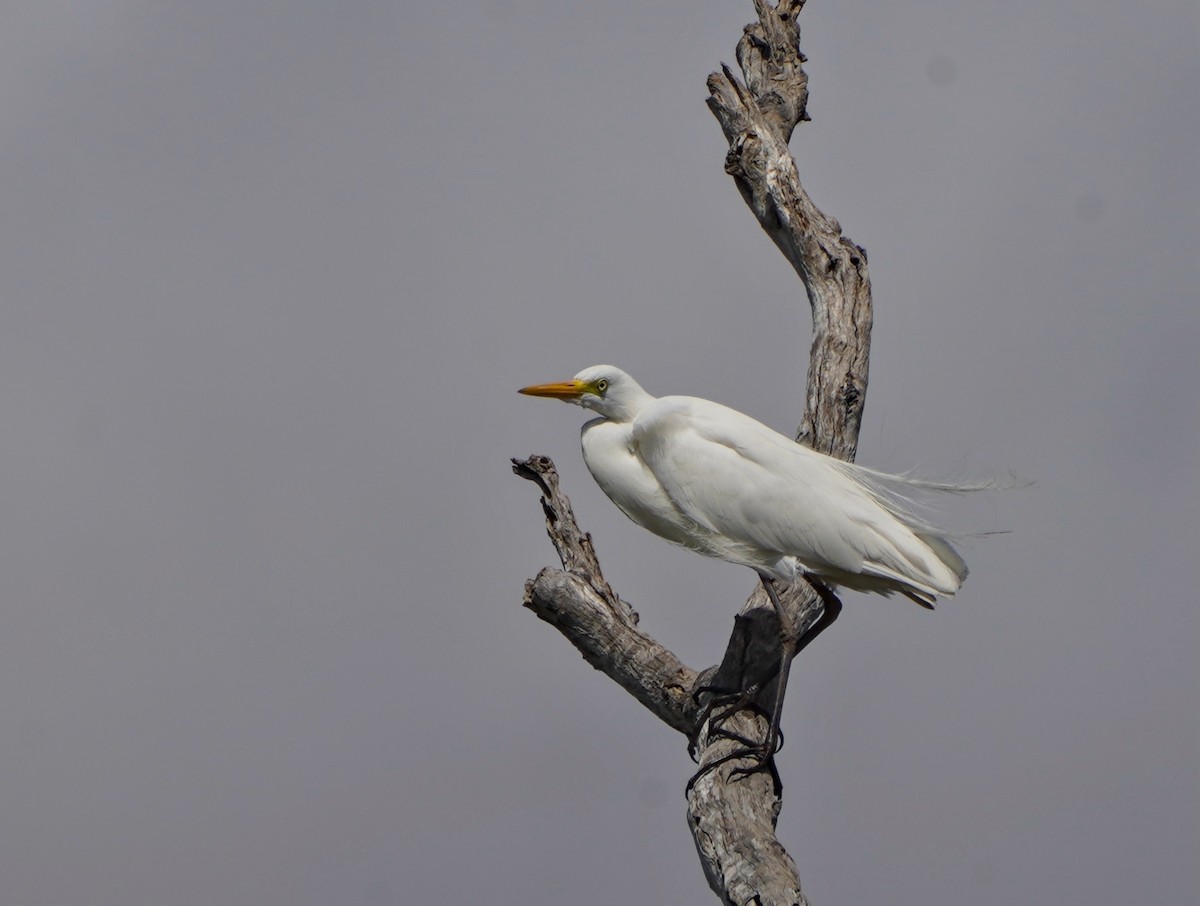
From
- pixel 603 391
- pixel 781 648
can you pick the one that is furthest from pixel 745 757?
pixel 603 391

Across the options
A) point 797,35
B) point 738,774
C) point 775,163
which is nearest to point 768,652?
point 738,774

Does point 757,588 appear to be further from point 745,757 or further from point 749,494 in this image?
point 745,757

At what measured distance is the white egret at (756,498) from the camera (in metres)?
6.70

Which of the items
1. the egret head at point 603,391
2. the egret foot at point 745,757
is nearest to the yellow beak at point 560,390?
the egret head at point 603,391

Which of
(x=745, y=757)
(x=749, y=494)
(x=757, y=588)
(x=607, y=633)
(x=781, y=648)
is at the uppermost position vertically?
(x=749, y=494)

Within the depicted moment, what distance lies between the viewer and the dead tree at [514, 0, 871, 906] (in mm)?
6031

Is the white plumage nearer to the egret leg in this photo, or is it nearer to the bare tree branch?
the egret leg

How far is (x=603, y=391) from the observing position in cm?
721

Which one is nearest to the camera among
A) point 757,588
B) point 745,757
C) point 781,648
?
point 745,757

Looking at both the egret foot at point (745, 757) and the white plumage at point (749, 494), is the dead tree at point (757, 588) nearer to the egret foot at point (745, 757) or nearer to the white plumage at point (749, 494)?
the egret foot at point (745, 757)

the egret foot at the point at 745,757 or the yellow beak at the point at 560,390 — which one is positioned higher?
the yellow beak at the point at 560,390

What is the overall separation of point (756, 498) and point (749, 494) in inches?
1.7

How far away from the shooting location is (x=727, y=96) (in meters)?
8.05

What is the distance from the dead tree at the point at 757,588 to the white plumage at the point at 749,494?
334 millimetres
